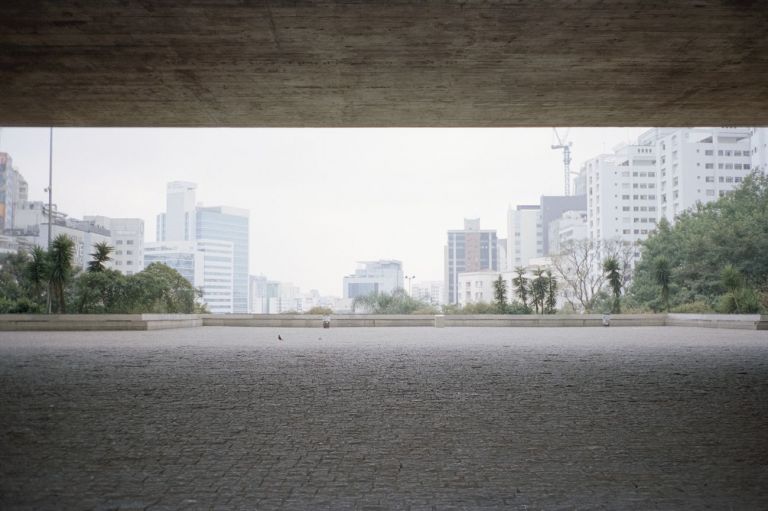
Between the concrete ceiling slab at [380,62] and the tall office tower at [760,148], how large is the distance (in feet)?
271

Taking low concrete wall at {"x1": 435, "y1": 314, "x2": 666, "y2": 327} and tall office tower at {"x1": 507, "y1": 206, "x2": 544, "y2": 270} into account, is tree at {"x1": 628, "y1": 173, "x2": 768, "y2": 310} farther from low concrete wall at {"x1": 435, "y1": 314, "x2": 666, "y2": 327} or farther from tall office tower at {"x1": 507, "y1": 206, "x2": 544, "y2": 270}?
tall office tower at {"x1": 507, "y1": 206, "x2": 544, "y2": 270}

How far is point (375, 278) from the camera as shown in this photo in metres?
143

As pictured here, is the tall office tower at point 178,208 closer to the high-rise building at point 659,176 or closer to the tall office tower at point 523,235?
the tall office tower at point 523,235

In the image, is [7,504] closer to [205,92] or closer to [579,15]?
[579,15]

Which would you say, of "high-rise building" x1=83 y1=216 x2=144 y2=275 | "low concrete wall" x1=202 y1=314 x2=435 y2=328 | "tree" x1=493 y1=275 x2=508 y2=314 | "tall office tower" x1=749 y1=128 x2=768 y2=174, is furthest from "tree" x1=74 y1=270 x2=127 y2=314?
"high-rise building" x1=83 y1=216 x2=144 y2=275

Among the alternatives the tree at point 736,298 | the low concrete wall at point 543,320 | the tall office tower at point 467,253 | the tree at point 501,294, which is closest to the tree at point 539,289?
the tree at point 501,294

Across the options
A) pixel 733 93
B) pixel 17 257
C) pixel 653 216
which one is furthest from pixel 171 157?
pixel 653 216

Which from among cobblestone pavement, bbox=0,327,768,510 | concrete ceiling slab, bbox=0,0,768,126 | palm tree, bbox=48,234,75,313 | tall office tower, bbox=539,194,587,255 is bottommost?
cobblestone pavement, bbox=0,327,768,510

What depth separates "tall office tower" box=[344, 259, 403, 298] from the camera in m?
140

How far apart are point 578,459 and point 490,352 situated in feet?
31.4

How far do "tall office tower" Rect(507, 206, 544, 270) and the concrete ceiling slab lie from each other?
130623 millimetres

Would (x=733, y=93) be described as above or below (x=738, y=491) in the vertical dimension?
above

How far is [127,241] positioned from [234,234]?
33.7 metres

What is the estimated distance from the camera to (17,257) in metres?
51.8
